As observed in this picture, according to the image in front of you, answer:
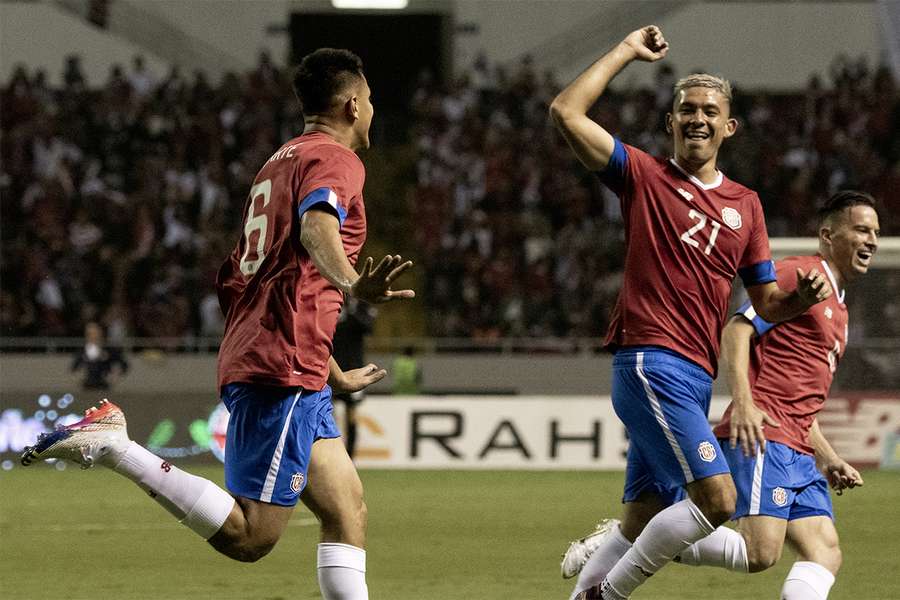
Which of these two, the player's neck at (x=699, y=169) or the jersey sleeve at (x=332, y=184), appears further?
the player's neck at (x=699, y=169)

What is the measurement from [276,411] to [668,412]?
1537mm

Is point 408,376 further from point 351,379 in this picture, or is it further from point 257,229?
point 257,229

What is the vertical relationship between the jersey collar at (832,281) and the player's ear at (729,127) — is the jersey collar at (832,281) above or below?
below

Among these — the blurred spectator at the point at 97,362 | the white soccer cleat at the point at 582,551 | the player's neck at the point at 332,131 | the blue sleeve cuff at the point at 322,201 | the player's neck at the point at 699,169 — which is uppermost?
the player's neck at the point at 332,131

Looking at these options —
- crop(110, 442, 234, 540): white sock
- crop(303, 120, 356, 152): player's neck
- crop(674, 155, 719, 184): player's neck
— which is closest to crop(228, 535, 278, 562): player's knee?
crop(110, 442, 234, 540): white sock

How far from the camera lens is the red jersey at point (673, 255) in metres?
5.71

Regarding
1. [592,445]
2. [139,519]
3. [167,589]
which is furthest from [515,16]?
[167,589]

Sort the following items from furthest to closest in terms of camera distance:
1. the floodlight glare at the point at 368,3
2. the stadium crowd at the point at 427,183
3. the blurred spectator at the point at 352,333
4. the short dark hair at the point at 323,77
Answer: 1. the floodlight glare at the point at 368,3
2. the stadium crowd at the point at 427,183
3. the blurred spectator at the point at 352,333
4. the short dark hair at the point at 323,77

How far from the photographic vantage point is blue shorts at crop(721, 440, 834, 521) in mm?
6074

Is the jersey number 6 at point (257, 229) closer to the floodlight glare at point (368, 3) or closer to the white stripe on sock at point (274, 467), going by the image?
the white stripe on sock at point (274, 467)

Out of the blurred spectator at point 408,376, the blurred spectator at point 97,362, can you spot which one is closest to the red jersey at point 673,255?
the blurred spectator at point 408,376

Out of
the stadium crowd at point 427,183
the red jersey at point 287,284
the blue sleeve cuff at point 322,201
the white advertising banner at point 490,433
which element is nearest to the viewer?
the blue sleeve cuff at point 322,201

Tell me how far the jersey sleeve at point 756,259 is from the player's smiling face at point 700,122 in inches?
12.6

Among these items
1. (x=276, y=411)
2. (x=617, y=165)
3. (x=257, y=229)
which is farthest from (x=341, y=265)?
(x=617, y=165)
